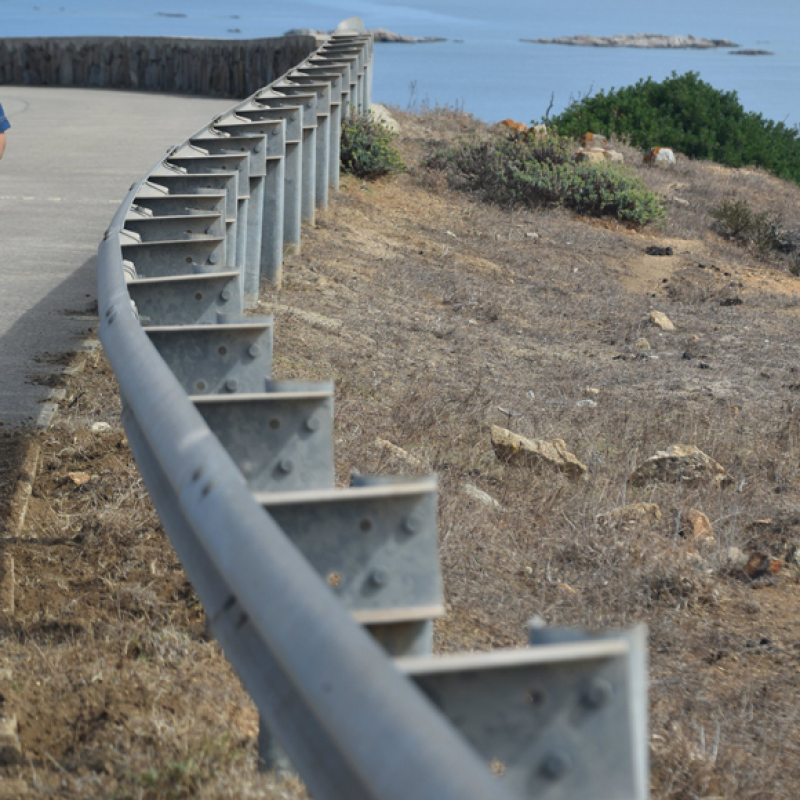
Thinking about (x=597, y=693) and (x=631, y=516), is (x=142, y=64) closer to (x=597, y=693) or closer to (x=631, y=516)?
(x=631, y=516)

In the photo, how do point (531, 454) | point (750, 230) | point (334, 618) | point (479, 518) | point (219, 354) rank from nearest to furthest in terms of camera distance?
point (334, 618), point (219, 354), point (479, 518), point (531, 454), point (750, 230)

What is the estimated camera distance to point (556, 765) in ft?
4.39

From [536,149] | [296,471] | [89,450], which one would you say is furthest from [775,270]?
[296,471]

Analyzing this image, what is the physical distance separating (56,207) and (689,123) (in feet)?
74.5

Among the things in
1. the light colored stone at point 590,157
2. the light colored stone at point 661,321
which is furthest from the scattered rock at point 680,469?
the light colored stone at point 590,157

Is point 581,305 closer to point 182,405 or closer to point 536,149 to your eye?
point 536,149

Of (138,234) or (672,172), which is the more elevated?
(138,234)

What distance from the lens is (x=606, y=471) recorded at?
21.6ft

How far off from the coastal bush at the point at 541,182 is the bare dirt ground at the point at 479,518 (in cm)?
386

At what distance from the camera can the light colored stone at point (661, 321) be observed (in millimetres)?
11258

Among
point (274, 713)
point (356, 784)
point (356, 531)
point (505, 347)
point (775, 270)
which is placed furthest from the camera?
point (775, 270)

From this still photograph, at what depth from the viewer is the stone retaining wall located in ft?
78.2

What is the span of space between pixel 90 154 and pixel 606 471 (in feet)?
30.9

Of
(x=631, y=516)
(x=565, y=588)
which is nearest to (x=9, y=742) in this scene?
(x=565, y=588)
